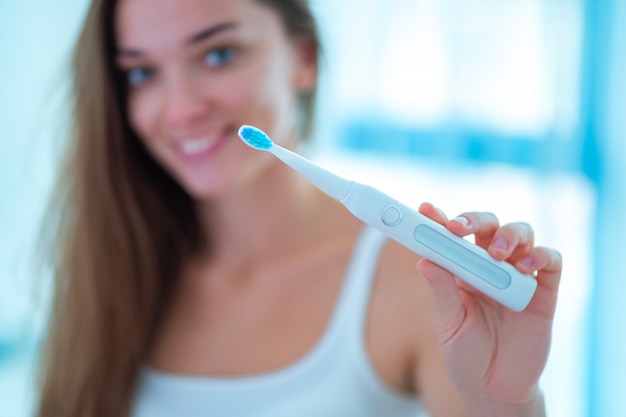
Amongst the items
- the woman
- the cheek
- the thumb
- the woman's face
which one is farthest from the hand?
the cheek

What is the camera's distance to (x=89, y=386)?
88 cm

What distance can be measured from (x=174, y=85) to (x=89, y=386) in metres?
0.44

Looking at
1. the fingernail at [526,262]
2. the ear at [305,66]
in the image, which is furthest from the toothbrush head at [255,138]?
the ear at [305,66]

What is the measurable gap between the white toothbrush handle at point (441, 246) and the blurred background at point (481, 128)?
2.77 feet

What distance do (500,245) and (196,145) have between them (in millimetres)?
442

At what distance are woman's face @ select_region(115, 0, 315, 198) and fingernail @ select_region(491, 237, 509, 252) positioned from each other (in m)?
0.39

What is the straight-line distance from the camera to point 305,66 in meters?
0.92

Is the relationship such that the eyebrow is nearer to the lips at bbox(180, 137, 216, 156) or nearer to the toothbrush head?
the lips at bbox(180, 137, 216, 156)

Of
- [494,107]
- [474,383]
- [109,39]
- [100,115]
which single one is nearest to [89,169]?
[100,115]

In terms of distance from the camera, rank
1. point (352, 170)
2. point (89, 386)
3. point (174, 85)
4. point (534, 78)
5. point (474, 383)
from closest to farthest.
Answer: point (474, 383)
point (174, 85)
point (89, 386)
point (534, 78)
point (352, 170)

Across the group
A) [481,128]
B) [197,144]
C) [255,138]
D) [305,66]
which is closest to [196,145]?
[197,144]

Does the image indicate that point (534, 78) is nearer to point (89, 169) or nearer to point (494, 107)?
point (494, 107)

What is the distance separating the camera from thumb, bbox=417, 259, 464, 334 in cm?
51

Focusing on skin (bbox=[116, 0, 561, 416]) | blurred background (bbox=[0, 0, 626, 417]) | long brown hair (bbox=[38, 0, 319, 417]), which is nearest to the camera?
skin (bbox=[116, 0, 561, 416])
